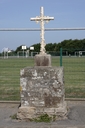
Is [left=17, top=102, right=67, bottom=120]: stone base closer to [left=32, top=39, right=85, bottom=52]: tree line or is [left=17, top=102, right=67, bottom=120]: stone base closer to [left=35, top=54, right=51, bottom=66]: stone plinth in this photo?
[left=35, top=54, right=51, bottom=66]: stone plinth

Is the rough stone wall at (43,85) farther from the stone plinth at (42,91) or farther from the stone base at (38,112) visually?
the stone base at (38,112)

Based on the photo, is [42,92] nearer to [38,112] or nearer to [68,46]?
[38,112]

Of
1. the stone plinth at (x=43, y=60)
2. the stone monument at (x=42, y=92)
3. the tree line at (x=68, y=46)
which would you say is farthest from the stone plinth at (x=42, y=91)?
the tree line at (x=68, y=46)

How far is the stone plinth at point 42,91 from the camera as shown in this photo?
314 inches

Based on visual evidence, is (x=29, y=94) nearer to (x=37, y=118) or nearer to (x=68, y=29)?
(x=37, y=118)

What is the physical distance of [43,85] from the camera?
7996 mm

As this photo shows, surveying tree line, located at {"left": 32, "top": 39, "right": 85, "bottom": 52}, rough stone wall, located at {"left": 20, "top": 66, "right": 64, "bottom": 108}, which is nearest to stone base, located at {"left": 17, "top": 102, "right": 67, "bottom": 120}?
rough stone wall, located at {"left": 20, "top": 66, "right": 64, "bottom": 108}

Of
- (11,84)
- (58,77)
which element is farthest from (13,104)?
(11,84)

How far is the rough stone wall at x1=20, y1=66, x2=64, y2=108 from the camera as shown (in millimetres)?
7945

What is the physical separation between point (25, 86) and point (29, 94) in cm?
24

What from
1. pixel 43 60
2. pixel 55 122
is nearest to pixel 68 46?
pixel 43 60

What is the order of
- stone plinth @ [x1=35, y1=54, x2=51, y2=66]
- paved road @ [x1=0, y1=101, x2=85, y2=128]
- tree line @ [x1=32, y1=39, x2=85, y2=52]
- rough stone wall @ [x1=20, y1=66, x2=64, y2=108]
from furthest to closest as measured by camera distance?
1. tree line @ [x1=32, y1=39, x2=85, y2=52]
2. stone plinth @ [x1=35, y1=54, x2=51, y2=66]
3. rough stone wall @ [x1=20, y1=66, x2=64, y2=108]
4. paved road @ [x1=0, y1=101, x2=85, y2=128]

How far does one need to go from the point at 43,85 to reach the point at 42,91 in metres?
0.17

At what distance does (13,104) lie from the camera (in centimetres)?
1045
